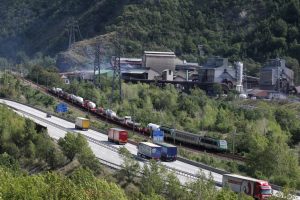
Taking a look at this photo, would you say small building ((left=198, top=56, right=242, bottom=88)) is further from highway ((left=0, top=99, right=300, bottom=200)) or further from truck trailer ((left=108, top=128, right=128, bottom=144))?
truck trailer ((left=108, top=128, right=128, bottom=144))

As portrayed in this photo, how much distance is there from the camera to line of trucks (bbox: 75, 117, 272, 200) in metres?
41.5

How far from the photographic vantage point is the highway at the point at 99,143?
50.4m

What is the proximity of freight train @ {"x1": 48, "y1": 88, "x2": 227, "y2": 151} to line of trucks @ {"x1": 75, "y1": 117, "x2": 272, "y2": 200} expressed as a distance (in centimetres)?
451

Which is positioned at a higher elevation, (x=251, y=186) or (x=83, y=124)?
(x=83, y=124)

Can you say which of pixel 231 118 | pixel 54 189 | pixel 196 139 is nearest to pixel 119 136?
pixel 196 139

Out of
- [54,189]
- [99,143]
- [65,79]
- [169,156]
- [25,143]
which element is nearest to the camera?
[54,189]

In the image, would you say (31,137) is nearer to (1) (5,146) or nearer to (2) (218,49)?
(1) (5,146)

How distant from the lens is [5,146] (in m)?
60.9

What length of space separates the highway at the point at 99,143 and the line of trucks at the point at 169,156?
61 cm

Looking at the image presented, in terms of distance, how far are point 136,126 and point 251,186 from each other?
104 feet

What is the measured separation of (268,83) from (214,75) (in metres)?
7.77

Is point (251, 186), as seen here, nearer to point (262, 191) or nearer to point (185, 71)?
point (262, 191)

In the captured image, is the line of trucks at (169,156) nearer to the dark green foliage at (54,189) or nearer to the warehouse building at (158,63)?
the dark green foliage at (54,189)

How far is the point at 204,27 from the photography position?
445 feet
